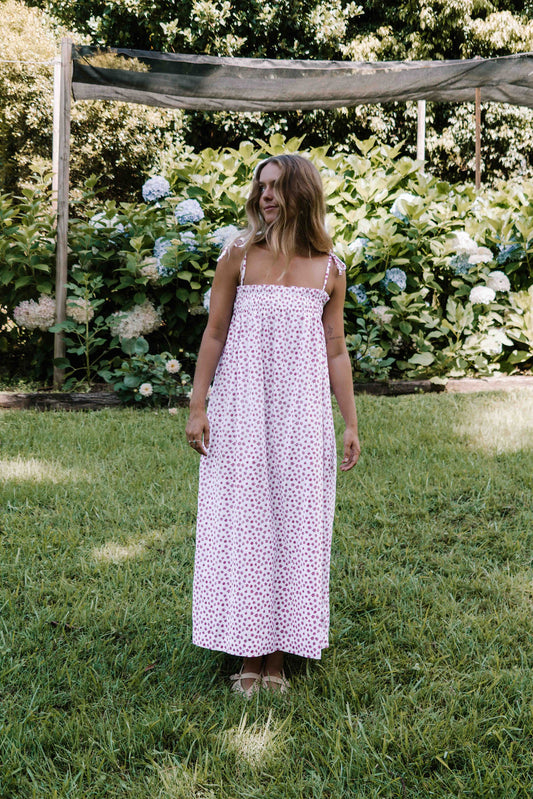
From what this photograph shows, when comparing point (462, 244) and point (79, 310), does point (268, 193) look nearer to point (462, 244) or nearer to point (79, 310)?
point (79, 310)

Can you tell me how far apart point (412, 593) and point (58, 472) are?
1.83 meters

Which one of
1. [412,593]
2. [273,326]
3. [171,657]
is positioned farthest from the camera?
[412,593]

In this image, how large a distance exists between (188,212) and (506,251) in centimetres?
240

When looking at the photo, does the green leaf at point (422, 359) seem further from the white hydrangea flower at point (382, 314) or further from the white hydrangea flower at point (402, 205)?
the white hydrangea flower at point (402, 205)

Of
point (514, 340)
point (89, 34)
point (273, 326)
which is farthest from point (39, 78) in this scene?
point (273, 326)

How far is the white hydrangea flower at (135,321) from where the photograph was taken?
4.79 m

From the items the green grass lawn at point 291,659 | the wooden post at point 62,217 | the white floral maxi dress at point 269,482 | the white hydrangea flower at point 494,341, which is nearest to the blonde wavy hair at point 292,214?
the white floral maxi dress at point 269,482

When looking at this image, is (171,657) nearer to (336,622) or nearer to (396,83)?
(336,622)

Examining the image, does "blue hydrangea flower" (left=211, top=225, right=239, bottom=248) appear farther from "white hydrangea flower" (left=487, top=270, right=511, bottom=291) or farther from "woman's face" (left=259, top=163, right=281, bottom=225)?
"woman's face" (left=259, top=163, right=281, bottom=225)

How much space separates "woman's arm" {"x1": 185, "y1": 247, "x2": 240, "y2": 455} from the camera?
1.90 m

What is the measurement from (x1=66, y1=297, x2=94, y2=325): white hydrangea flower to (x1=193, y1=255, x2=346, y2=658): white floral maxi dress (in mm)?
2985

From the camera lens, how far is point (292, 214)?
188cm

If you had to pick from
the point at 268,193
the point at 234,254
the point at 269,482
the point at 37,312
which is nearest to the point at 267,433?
the point at 269,482

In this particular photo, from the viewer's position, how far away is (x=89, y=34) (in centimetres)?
1548
